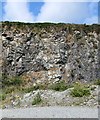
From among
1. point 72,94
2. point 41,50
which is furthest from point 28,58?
point 72,94

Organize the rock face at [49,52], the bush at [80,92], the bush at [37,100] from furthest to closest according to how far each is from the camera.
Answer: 1. the rock face at [49,52]
2. the bush at [80,92]
3. the bush at [37,100]

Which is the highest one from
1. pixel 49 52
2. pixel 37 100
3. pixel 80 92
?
pixel 49 52

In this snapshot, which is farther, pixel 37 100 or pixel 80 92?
pixel 80 92

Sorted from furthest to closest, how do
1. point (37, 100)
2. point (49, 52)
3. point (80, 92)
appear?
point (49, 52) < point (80, 92) < point (37, 100)

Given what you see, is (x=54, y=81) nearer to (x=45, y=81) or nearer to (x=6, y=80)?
(x=45, y=81)

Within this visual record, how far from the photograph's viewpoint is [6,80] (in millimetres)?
30891

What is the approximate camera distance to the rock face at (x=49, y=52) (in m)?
32.1

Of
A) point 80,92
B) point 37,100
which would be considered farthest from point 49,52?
point 37,100

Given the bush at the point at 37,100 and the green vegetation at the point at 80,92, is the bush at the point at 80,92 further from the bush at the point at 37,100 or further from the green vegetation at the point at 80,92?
the bush at the point at 37,100

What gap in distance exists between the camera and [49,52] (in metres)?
32.7

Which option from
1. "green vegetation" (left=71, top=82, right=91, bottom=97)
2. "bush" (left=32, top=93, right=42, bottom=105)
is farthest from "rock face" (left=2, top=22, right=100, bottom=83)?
"bush" (left=32, top=93, right=42, bottom=105)

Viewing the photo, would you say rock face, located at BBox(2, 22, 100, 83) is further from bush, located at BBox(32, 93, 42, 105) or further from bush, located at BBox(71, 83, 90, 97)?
bush, located at BBox(32, 93, 42, 105)

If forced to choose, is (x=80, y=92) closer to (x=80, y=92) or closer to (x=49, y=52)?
(x=80, y=92)

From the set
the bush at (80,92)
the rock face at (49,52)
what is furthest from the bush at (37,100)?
the rock face at (49,52)
